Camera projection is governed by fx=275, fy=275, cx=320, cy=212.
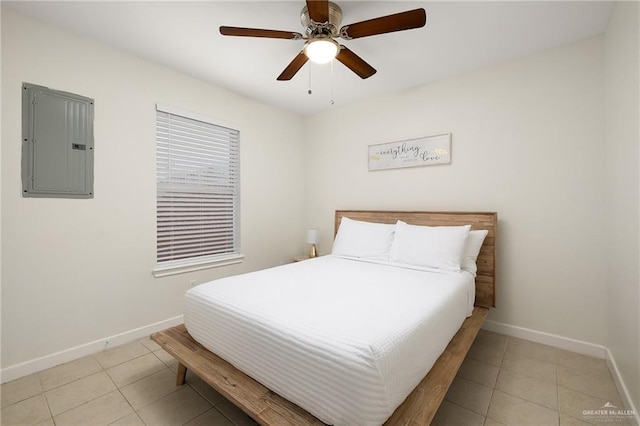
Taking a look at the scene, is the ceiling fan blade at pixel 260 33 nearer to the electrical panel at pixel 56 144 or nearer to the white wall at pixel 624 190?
the electrical panel at pixel 56 144

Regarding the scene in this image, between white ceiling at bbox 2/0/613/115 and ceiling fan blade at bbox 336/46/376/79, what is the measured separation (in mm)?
279

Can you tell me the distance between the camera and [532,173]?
97.3 inches

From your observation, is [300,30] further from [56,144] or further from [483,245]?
[483,245]

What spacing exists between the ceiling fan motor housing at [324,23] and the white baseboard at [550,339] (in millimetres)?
2913

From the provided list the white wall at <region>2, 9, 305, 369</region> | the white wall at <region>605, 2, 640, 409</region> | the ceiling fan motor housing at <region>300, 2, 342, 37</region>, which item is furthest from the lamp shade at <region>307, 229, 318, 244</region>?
the white wall at <region>605, 2, 640, 409</region>

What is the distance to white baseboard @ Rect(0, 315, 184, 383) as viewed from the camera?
192 centimetres

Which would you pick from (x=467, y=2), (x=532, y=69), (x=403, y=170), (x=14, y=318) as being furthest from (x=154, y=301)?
(x=532, y=69)

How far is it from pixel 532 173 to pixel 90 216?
12.5 ft

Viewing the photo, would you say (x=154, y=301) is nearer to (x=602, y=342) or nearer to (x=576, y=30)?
(x=602, y=342)

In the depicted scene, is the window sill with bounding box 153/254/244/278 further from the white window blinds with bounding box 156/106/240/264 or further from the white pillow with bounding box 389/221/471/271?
the white pillow with bounding box 389/221/471/271

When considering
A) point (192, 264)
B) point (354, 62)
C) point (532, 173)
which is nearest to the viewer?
point (354, 62)

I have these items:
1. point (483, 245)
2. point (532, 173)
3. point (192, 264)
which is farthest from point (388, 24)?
point (192, 264)

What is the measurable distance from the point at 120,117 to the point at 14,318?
1.70 m

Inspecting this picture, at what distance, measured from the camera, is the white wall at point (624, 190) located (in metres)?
1.56
